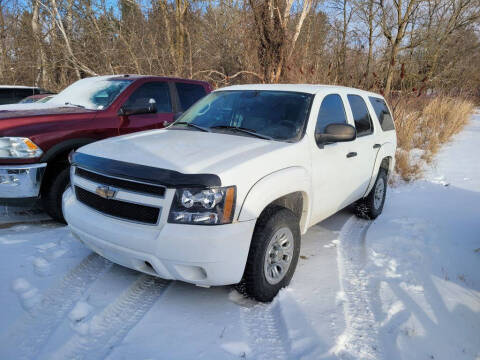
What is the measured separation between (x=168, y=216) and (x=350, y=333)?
154 centimetres

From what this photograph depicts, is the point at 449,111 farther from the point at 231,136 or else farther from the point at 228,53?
the point at 231,136

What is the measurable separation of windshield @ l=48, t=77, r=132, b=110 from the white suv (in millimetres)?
1628

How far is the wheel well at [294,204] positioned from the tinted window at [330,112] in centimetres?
70

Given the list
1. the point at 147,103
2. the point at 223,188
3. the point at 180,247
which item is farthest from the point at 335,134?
the point at 147,103

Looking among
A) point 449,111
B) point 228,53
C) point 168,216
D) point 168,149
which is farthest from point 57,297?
point 449,111

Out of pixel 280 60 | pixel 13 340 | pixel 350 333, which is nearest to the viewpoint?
pixel 13 340

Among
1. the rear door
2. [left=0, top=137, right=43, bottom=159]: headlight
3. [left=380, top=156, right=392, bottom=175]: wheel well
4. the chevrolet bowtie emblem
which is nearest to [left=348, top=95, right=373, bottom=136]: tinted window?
the rear door

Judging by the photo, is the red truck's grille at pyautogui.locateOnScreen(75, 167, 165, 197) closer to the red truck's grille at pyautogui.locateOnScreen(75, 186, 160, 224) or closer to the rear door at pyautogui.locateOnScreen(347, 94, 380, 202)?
the red truck's grille at pyautogui.locateOnScreen(75, 186, 160, 224)

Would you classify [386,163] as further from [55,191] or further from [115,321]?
[55,191]

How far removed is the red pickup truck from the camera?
3729mm

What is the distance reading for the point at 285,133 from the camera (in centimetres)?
322

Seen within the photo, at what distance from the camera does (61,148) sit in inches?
157

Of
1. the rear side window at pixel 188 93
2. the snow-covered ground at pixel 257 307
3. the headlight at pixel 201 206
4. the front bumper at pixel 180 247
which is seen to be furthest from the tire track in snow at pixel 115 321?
the rear side window at pixel 188 93

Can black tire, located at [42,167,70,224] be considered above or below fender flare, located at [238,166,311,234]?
below
